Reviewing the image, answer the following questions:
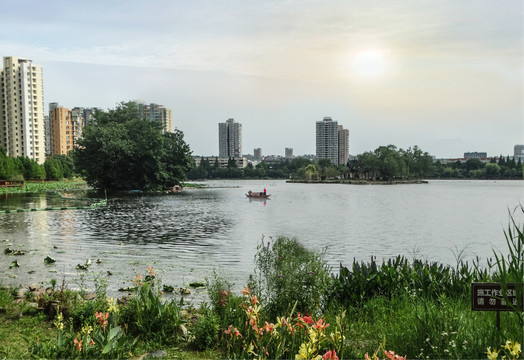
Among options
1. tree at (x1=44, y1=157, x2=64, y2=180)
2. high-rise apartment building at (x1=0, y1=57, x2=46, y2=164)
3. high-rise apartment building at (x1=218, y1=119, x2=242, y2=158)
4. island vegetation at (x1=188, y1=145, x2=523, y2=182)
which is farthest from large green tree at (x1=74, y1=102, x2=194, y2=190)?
high-rise apartment building at (x1=218, y1=119, x2=242, y2=158)

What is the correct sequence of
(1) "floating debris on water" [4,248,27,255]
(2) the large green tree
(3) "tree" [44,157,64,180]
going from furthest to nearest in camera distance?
(3) "tree" [44,157,64,180] → (2) the large green tree → (1) "floating debris on water" [4,248,27,255]

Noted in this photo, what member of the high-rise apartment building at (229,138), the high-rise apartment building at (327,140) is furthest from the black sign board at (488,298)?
the high-rise apartment building at (327,140)

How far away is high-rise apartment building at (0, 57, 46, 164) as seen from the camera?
77312 mm

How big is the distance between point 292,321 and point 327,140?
161 metres

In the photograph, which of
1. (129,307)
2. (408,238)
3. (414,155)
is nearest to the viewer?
(129,307)

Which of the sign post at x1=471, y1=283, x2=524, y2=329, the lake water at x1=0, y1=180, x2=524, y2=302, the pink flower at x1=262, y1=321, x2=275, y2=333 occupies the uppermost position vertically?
the sign post at x1=471, y1=283, x2=524, y2=329

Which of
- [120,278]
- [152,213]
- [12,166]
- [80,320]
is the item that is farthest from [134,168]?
[80,320]

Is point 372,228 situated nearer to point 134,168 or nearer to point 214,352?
point 214,352

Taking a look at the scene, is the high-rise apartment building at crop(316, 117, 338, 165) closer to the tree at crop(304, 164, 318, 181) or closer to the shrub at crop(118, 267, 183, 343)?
the tree at crop(304, 164, 318, 181)

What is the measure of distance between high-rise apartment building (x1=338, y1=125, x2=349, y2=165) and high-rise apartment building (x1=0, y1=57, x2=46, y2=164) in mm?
104787

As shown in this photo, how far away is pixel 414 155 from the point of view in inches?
5044

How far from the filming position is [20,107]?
→ 8062 cm

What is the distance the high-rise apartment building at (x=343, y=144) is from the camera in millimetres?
163375

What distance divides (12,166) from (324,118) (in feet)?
381
